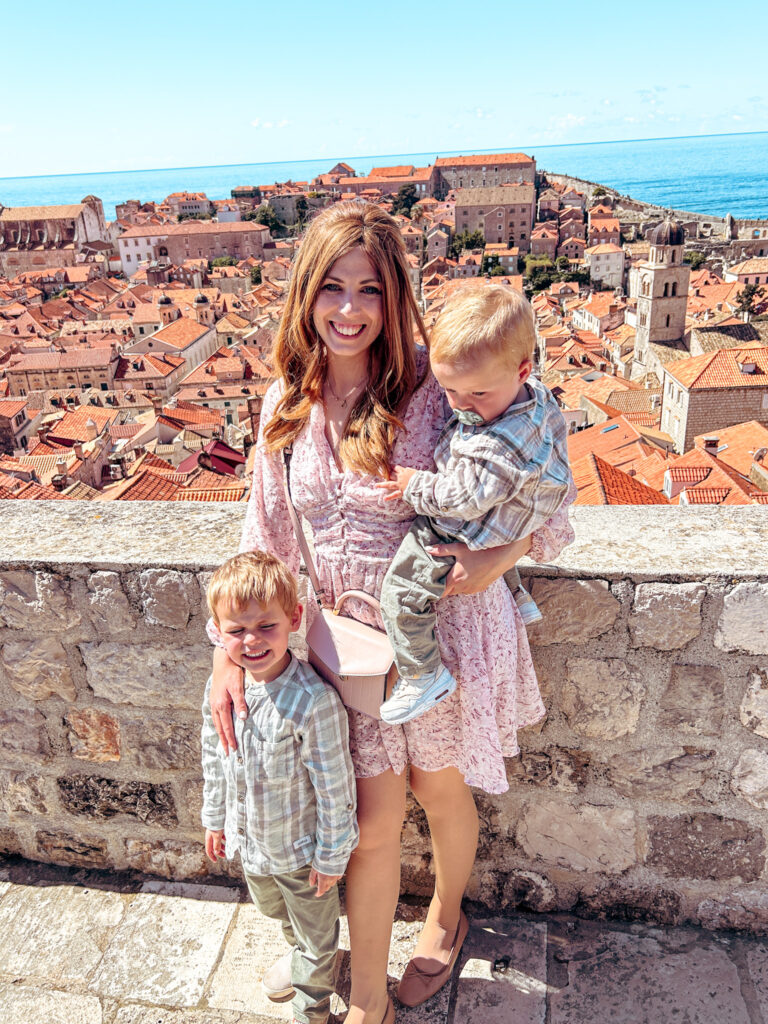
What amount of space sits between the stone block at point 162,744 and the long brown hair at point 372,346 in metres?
0.84

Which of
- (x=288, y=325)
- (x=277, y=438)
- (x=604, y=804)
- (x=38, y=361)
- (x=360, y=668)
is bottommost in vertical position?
(x=38, y=361)

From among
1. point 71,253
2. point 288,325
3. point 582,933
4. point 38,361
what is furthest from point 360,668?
point 71,253

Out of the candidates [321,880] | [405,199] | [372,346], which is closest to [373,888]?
[321,880]

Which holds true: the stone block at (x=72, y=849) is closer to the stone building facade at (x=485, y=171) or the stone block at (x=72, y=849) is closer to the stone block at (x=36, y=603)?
the stone block at (x=36, y=603)

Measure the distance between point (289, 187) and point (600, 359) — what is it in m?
62.4

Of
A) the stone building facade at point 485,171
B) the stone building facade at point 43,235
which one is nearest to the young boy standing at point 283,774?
the stone building facade at point 43,235

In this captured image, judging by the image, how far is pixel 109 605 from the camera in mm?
1880

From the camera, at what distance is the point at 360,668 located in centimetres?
153

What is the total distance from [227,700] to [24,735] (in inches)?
32.9

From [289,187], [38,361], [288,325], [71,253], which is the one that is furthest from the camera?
[289,187]

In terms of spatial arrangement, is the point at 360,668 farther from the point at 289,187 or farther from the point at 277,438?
the point at 289,187

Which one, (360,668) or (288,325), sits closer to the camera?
(360,668)

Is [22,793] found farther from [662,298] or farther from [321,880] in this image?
[662,298]

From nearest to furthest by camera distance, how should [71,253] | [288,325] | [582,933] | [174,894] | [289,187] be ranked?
1. [288,325]
2. [582,933]
3. [174,894]
4. [71,253]
5. [289,187]
